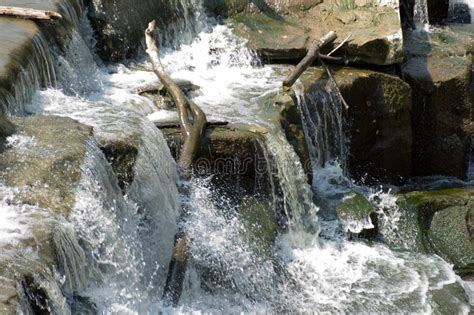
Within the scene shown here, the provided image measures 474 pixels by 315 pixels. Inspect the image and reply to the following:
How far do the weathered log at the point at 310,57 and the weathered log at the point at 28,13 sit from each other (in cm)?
261

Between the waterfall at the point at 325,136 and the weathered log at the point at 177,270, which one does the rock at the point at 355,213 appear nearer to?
the waterfall at the point at 325,136

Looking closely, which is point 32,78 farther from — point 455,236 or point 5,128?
point 455,236

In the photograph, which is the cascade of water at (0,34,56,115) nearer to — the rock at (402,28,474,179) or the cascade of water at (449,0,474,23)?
the rock at (402,28,474,179)

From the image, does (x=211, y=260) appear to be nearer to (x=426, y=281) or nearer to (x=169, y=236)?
(x=169, y=236)

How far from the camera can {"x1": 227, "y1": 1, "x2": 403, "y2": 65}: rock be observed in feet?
37.8

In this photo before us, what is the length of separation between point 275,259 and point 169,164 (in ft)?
4.30

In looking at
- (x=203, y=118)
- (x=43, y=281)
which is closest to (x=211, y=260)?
(x=203, y=118)

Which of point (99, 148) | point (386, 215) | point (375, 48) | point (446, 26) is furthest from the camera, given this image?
point (446, 26)

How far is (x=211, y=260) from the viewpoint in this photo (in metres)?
8.30

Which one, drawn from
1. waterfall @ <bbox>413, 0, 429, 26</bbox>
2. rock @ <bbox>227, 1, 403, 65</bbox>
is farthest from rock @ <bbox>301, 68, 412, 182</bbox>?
waterfall @ <bbox>413, 0, 429, 26</bbox>

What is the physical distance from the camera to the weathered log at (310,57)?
10.6 metres

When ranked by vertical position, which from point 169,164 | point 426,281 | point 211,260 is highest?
point 169,164

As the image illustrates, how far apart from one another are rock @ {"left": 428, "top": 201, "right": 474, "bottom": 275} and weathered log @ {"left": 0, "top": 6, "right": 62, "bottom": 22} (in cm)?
453

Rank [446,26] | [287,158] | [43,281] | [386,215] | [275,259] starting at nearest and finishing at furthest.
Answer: [43,281], [275,259], [287,158], [386,215], [446,26]
